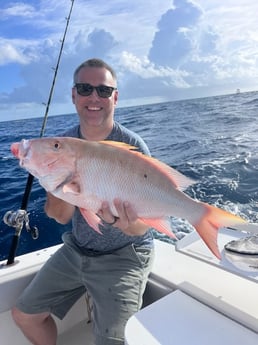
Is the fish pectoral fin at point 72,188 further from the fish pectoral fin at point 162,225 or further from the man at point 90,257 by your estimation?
the man at point 90,257

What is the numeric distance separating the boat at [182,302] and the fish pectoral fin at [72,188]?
2.39ft

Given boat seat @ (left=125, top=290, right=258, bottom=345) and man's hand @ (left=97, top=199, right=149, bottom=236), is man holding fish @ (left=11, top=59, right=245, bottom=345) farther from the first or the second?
boat seat @ (left=125, top=290, right=258, bottom=345)

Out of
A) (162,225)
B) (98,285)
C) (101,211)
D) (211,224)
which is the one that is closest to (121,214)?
(101,211)

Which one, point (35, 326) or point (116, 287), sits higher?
point (116, 287)

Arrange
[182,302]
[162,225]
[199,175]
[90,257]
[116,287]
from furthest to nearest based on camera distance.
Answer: [199,175]
[90,257]
[116,287]
[182,302]
[162,225]

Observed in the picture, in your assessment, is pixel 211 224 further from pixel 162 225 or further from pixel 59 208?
pixel 59 208

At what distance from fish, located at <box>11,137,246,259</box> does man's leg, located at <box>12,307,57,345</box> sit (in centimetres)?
112

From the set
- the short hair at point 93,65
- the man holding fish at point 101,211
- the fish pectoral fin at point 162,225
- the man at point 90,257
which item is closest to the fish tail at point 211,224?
the man holding fish at point 101,211

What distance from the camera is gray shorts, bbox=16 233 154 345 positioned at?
2.06 metres

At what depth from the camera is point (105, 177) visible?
66.3 inches

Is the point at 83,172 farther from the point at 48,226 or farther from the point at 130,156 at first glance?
the point at 48,226

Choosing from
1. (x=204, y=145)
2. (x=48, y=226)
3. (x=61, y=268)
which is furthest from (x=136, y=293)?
(x=204, y=145)

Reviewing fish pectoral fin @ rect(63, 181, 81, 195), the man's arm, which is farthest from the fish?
the man's arm

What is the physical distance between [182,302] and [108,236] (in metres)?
0.67
